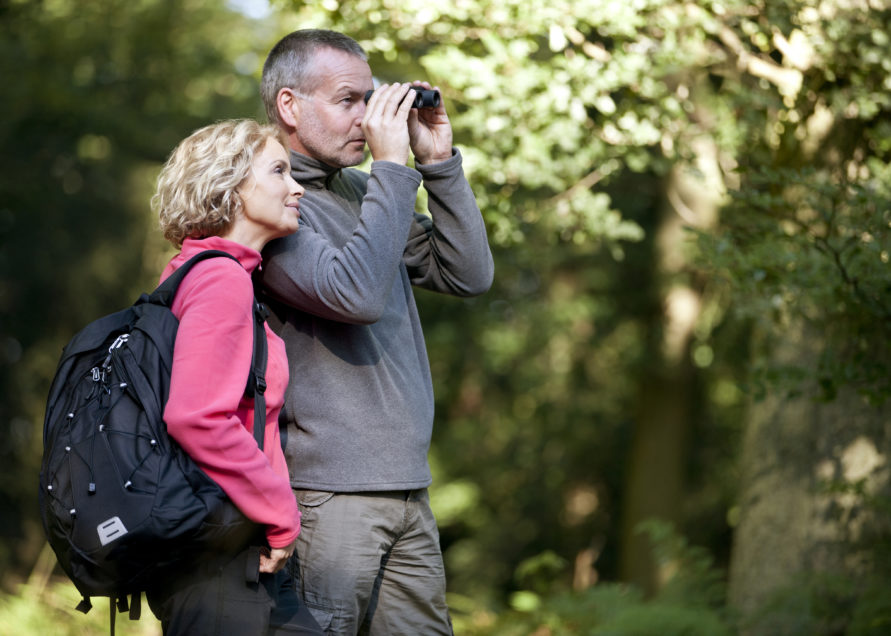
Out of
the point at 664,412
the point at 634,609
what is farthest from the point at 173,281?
the point at 664,412

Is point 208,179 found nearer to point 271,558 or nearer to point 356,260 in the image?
point 356,260

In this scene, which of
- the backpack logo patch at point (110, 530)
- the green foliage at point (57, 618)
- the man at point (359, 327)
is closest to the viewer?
the backpack logo patch at point (110, 530)

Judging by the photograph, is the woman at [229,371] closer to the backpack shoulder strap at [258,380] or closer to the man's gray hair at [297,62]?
the backpack shoulder strap at [258,380]

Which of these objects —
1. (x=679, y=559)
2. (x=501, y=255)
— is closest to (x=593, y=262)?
(x=501, y=255)

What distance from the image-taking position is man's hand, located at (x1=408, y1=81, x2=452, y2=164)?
2633mm

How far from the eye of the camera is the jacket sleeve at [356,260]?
2.31m

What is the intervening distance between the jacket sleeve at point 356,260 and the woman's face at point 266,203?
76mm

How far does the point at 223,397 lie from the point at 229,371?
7cm

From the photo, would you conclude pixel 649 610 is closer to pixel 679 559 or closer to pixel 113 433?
pixel 679 559

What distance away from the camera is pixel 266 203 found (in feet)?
7.65

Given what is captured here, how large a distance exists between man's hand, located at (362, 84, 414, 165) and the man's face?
11 cm

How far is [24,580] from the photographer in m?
12.1

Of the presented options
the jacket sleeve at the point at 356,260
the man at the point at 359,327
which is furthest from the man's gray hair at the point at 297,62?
the jacket sleeve at the point at 356,260

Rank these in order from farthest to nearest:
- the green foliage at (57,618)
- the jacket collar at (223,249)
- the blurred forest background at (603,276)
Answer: the green foliage at (57,618), the blurred forest background at (603,276), the jacket collar at (223,249)
